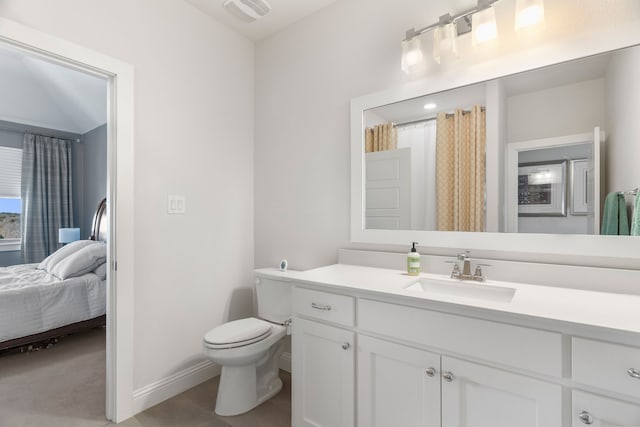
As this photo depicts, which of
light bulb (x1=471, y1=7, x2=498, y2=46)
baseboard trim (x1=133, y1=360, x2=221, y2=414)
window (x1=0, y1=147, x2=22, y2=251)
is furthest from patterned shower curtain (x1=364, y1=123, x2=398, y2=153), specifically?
window (x1=0, y1=147, x2=22, y2=251)

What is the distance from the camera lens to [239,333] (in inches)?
75.2

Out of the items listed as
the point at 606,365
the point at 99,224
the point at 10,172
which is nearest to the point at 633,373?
the point at 606,365

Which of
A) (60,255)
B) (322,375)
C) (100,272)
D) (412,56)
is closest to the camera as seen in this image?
(322,375)

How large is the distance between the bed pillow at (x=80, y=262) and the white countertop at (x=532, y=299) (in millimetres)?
2607

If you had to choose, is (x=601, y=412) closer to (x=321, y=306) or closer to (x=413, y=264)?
(x=413, y=264)

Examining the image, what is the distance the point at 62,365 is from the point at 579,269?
3475 millimetres

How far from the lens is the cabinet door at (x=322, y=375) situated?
142cm

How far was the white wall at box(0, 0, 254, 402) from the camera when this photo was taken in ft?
6.12

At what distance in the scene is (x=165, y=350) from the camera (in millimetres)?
2061

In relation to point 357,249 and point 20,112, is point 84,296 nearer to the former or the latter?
point 357,249

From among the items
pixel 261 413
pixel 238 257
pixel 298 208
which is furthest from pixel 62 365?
pixel 298 208

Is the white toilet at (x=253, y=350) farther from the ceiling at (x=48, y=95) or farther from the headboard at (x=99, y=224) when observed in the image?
the ceiling at (x=48, y=95)

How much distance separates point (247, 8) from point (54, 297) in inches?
113

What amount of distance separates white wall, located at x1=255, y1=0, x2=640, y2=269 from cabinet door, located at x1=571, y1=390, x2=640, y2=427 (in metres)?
0.94
